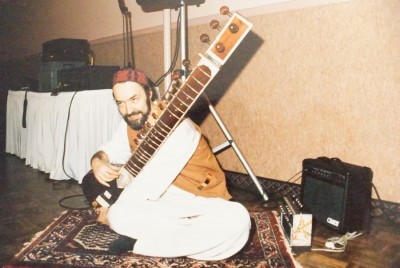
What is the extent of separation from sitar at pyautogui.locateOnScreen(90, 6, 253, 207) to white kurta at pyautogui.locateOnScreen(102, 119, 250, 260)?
53 millimetres

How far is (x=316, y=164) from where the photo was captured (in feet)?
6.44

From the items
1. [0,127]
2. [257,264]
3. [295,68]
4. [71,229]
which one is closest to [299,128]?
[295,68]

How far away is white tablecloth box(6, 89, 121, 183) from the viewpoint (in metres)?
2.54

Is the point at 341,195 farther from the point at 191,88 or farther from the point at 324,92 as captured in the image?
the point at 191,88

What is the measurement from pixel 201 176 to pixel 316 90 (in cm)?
103

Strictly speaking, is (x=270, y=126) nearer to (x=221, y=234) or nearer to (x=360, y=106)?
(x=360, y=106)

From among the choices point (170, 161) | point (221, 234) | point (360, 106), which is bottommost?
point (221, 234)

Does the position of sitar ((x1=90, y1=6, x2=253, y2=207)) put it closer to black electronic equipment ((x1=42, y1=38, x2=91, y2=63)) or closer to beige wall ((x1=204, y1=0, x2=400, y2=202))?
beige wall ((x1=204, y1=0, x2=400, y2=202))

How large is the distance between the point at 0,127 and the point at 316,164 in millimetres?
4773

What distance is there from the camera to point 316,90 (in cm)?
220

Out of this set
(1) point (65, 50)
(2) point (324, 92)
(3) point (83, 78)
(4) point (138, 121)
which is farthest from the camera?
(1) point (65, 50)

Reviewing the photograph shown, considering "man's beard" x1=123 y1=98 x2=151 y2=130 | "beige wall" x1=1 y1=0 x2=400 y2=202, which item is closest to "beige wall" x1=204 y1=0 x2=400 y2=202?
"beige wall" x1=1 y1=0 x2=400 y2=202

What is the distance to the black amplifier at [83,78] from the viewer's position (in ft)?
8.93

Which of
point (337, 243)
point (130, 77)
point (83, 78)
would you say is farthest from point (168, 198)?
point (83, 78)
